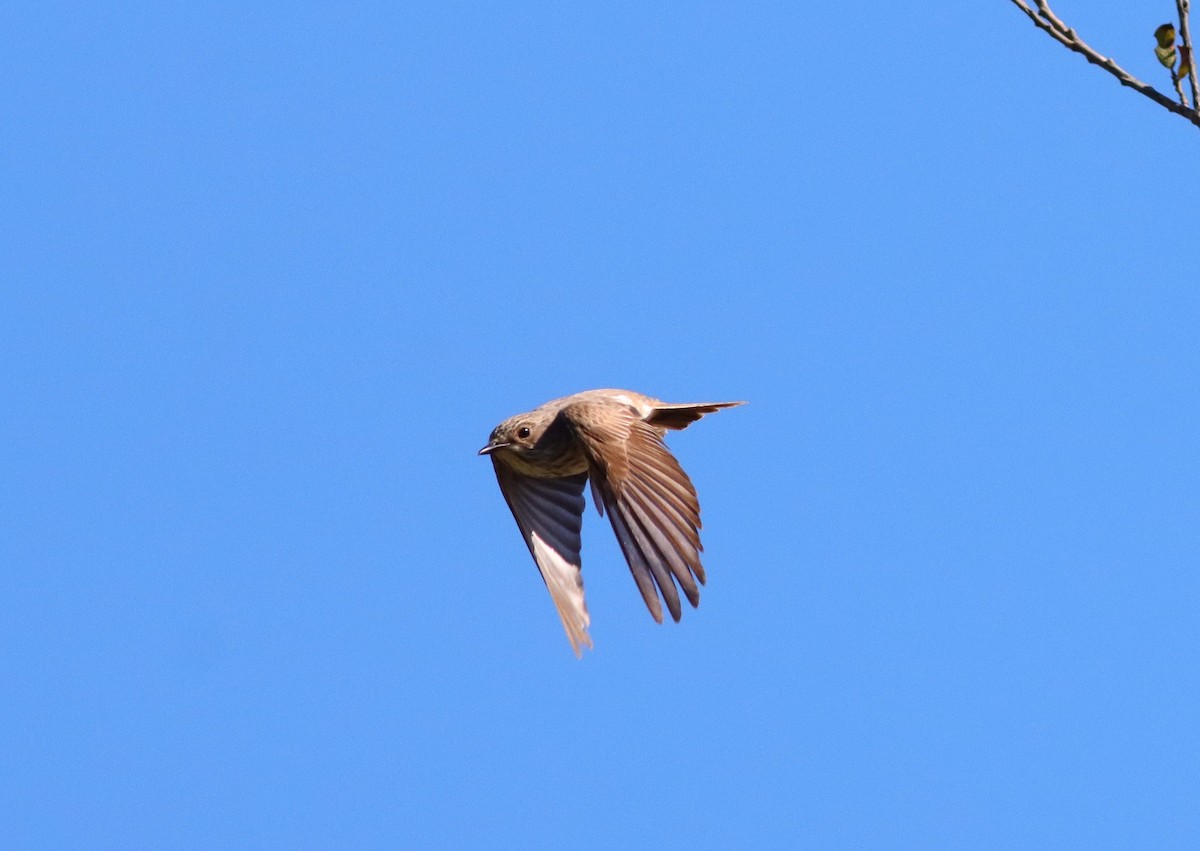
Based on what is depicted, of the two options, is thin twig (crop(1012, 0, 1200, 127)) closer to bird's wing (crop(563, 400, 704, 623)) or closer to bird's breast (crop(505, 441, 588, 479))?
bird's wing (crop(563, 400, 704, 623))

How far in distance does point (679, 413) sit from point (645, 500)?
1970 mm

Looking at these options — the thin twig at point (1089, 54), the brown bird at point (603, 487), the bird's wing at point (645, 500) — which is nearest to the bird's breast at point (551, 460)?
the brown bird at point (603, 487)

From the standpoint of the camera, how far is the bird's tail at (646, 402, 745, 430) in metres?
10.6

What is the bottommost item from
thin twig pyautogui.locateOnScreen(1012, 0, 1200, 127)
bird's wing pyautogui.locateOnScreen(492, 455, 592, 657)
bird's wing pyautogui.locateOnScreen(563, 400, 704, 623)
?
thin twig pyautogui.locateOnScreen(1012, 0, 1200, 127)

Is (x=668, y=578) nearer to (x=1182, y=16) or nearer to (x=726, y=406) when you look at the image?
(x=726, y=406)

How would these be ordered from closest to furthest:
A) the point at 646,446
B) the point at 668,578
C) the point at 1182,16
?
the point at 1182,16 < the point at 668,578 < the point at 646,446

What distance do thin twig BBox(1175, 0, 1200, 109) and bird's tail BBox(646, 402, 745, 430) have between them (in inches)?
236

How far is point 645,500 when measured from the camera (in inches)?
348

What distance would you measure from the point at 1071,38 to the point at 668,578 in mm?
4345

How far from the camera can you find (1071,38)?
4.54 meters

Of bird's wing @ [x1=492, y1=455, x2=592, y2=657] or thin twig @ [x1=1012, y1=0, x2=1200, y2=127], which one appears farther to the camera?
bird's wing @ [x1=492, y1=455, x2=592, y2=657]

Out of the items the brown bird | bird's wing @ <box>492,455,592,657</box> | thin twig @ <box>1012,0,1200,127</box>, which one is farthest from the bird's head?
thin twig @ <box>1012,0,1200,127</box>

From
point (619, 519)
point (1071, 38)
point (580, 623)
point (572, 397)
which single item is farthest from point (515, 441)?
point (1071, 38)

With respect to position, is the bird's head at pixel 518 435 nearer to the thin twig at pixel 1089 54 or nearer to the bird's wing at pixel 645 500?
the bird's wing at pixel 645 500
